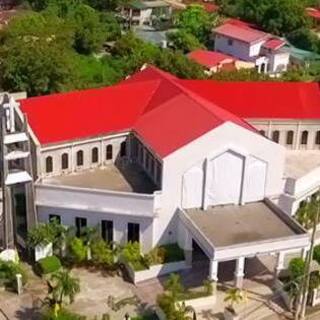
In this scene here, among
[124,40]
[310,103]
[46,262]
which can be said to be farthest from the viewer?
[124,40]

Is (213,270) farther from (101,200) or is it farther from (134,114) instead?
(134,114)

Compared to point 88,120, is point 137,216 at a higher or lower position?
lower

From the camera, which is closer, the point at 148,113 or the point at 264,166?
the point at 264,166

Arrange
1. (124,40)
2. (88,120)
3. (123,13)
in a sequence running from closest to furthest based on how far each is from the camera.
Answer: (88,120)
(124,40)
(123,13)

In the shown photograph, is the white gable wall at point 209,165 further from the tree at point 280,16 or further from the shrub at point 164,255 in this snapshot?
the tree at point 280,16

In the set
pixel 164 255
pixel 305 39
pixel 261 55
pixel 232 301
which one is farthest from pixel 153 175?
pixel 305 39

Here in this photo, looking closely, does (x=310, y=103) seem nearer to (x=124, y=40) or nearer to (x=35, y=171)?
(x=35, y=171)

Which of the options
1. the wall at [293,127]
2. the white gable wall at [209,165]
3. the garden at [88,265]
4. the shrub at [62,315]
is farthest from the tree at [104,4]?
the shrub at [62,315]

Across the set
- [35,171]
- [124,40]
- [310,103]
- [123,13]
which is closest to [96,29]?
[124,40]
